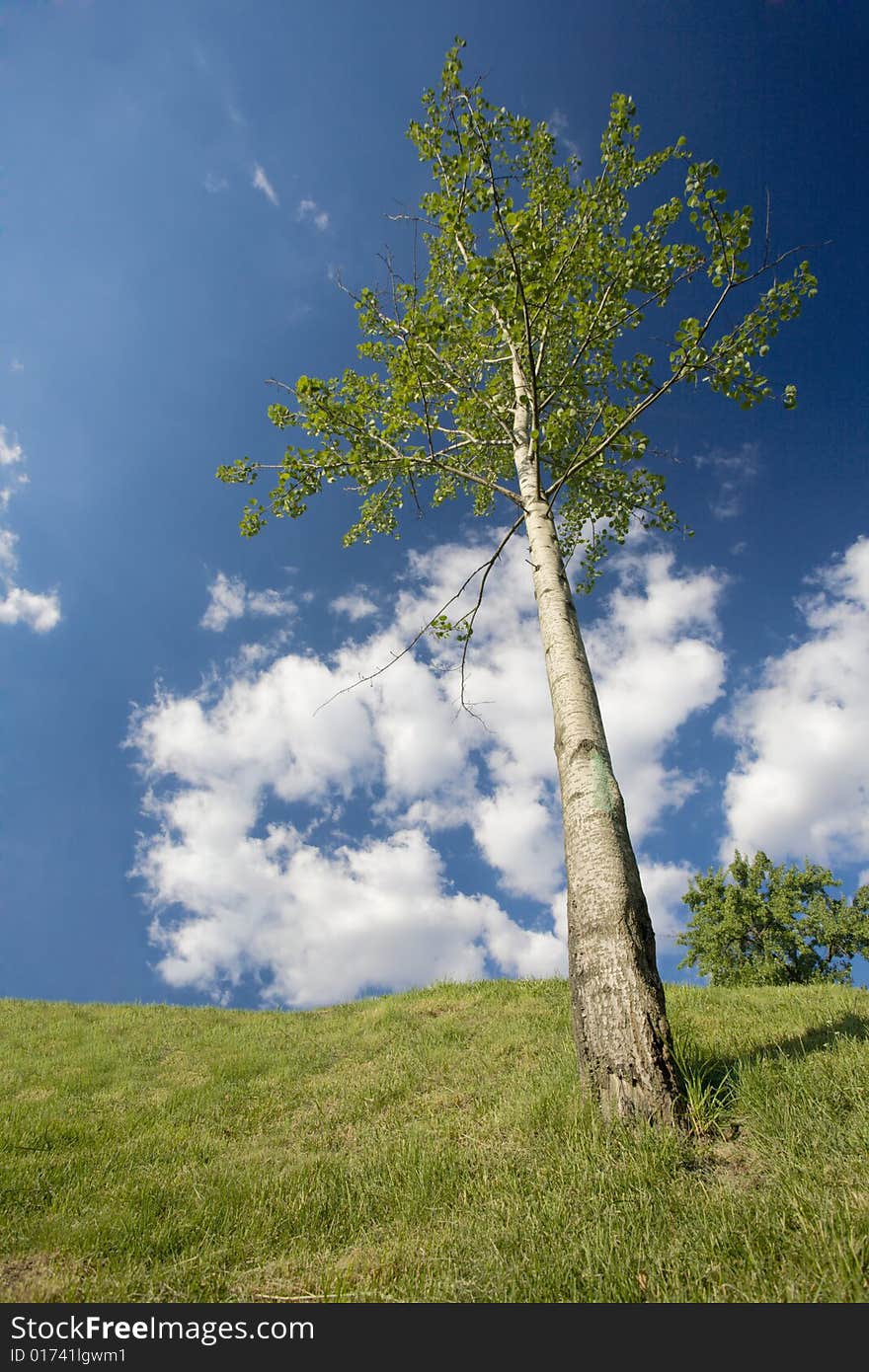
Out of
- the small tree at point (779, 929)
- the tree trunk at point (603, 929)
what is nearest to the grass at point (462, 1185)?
the tree trunk at point (603, 929)

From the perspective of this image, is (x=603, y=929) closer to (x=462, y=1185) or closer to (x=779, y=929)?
(x=462, y=1185)

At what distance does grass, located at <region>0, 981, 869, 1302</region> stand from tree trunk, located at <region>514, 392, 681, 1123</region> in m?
0.25

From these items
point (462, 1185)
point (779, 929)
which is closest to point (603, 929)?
point (462, 1185)

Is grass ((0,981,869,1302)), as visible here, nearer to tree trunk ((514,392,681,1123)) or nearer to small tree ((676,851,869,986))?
tree trunk ((514,392,681,1123))

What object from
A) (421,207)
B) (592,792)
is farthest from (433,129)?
(592,792)

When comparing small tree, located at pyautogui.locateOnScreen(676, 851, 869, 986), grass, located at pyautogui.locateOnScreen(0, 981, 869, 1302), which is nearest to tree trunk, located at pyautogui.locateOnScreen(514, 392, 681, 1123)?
grass, located at pyautogui.locateOnScreen(0, 981, 869, 1302)

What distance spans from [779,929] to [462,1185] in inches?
1442

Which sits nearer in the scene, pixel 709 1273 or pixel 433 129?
pixel 709 1273

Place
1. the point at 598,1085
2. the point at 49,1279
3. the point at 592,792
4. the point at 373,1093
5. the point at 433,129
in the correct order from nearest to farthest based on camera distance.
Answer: the point at 49,1279, the point at 598,1085, the point at 592,792, the point at 373,1093, the point at 433,129

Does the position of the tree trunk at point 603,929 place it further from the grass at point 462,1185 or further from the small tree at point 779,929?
the small tree at point 779,929

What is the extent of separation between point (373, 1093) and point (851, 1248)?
202 inches

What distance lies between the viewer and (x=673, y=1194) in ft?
10.00
